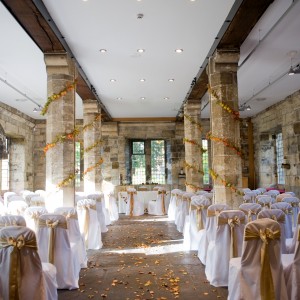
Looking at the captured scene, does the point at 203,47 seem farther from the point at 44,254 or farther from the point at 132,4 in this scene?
the point at 44,254

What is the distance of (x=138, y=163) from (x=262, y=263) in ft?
43.6

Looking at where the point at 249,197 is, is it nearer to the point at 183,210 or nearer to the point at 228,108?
the point at 183,210

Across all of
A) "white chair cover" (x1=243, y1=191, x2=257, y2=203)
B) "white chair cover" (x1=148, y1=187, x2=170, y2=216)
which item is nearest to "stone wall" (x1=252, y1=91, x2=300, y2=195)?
"white chair cover" (x1=243, y1=191, x2=257, y2=203)

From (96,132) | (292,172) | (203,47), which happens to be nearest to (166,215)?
(96,132)

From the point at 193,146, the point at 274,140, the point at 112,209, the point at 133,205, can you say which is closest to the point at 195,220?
the point at 112,209

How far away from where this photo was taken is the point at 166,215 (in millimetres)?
11281

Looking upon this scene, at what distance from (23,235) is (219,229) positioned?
7.64 ft

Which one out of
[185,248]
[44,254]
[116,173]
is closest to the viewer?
[44,254]

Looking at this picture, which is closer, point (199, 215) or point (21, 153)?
point (199, 215)

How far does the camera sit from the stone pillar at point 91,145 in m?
10.8

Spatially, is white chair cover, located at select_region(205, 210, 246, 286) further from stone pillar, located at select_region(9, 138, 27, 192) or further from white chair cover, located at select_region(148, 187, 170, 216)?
stone pillar, located at select_region(9, 138, 27, 192)

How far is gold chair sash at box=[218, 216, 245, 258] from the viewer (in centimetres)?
401

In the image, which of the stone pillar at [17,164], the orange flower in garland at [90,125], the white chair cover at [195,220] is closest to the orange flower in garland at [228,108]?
the white chair cover at [195,220]

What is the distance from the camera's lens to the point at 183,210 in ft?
27.1
